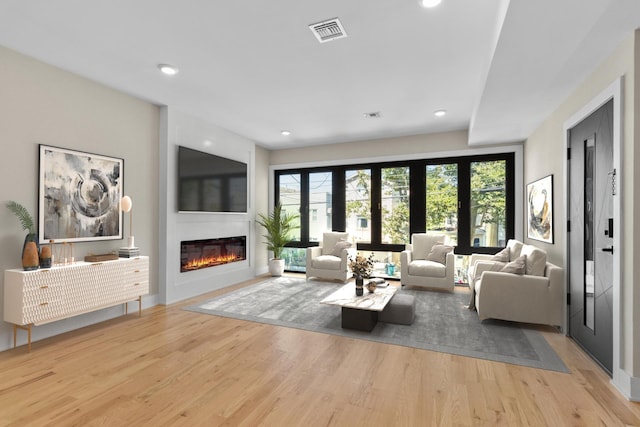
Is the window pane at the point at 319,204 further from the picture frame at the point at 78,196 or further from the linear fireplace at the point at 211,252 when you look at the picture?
the picture frame at the point at 78,196

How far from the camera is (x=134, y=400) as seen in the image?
2.13 metres

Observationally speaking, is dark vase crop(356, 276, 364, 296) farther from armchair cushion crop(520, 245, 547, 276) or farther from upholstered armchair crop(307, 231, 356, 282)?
upholstered armchair crop(307, 231, 356, 282)

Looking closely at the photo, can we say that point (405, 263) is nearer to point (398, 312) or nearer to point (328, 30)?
point (398, 312)

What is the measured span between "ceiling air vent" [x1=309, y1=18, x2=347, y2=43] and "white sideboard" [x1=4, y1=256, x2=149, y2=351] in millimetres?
3242

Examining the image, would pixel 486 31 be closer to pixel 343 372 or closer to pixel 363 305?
pixel 363 305

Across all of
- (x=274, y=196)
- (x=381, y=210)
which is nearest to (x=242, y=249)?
(x=274, y=196)

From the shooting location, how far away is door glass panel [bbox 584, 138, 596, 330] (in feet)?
9.30

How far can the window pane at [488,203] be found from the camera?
5586 mm

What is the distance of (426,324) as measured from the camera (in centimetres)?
363

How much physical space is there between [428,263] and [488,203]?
64.2 inches

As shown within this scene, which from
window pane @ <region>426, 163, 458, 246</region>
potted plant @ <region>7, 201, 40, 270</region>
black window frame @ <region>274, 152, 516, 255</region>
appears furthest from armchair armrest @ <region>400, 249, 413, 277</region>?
potted plant @ <region>7, 201, 40, 270</region>

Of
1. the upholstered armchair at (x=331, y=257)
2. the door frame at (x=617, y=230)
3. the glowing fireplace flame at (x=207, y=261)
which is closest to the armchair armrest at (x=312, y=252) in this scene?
the upholstered armchair at (x=331, y=257)

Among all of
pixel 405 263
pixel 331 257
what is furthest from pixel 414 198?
pixel 331 257

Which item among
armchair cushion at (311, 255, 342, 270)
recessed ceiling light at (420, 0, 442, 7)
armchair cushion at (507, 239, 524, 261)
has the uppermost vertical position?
recessed ceiling light at (420, 0, 442, 7)
